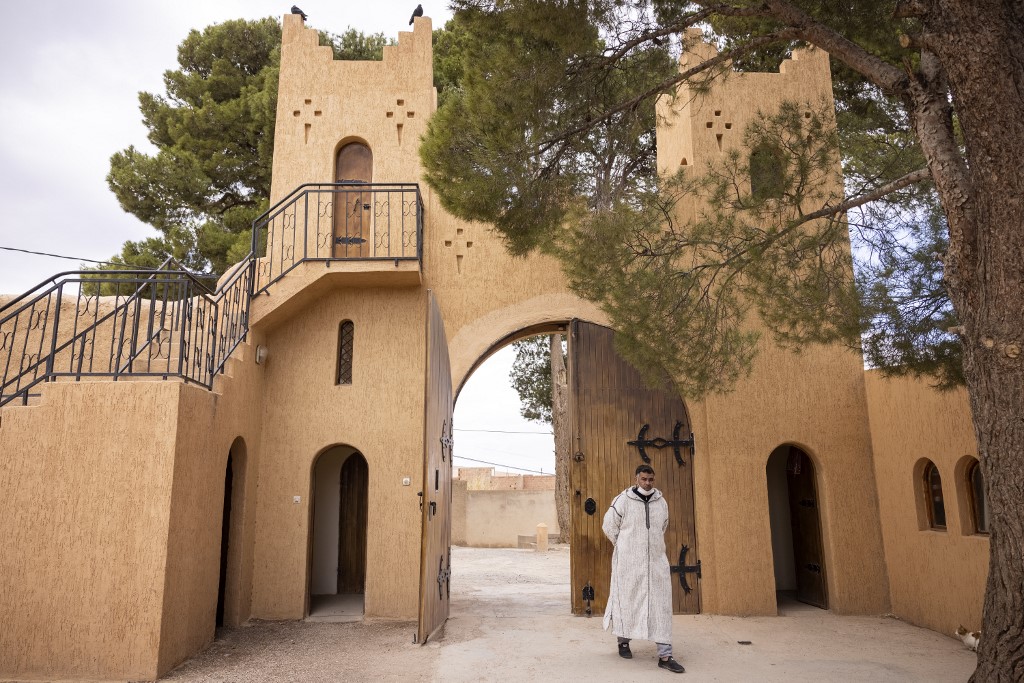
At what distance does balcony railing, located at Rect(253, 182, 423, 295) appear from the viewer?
9031 millimetres

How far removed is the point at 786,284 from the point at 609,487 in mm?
3471

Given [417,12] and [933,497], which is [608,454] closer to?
[933,497]

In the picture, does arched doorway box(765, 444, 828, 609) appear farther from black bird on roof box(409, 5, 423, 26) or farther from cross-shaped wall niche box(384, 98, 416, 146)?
black bird on roof box(409, 5, 423, 26)

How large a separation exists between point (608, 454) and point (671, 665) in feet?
10.1

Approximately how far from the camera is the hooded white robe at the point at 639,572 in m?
6.36

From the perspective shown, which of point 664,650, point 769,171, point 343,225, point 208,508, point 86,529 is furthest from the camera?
point 343,225

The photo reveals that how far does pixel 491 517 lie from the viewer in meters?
20.1

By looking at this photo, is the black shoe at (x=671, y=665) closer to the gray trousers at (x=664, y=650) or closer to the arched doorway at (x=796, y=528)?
the gray trousers at (x=664, y=650)

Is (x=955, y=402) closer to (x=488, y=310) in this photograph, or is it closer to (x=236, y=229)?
(x=488, y=310)

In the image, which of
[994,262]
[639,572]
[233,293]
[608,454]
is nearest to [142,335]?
[233,293]

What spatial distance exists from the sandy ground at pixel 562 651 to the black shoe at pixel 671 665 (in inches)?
2.7

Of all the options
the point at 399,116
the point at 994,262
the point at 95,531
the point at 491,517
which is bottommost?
the point at 491,517

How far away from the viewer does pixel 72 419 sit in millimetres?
6203

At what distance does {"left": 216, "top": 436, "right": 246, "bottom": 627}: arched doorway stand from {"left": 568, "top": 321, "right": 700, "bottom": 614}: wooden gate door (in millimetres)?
3918
